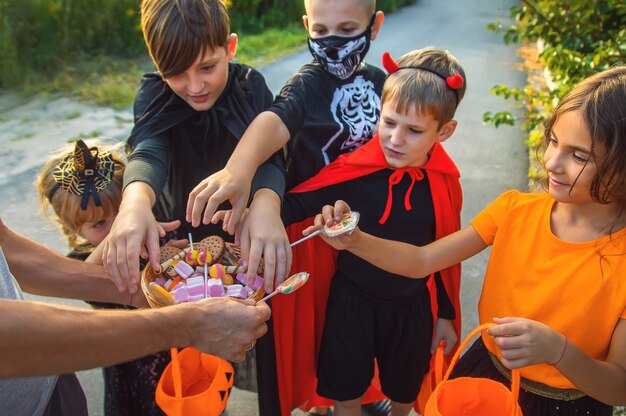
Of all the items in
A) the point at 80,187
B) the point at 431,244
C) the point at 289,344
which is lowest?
the point at 289,344

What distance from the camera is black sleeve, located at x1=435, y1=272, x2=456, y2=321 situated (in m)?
2.21

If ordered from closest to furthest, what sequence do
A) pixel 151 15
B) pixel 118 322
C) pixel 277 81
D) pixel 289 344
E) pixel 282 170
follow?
pixel 118 322, pixel 151 15, pixel 282 170, pixel 289 344, pixel 277 81

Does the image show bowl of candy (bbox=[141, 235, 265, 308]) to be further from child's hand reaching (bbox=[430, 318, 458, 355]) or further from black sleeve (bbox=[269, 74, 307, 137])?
child's hand reaching (bbox=[430, 318, 458, 355])

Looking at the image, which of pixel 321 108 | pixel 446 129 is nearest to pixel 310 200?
pixel 321 108

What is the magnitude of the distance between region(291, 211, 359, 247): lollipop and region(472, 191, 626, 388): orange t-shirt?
45 cm

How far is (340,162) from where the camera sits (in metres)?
2.05

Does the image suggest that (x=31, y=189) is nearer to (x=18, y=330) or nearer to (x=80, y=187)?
(x=80, y=187)

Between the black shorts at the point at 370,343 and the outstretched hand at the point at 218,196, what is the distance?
61 cm

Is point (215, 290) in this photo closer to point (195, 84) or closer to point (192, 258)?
point (192, 258)

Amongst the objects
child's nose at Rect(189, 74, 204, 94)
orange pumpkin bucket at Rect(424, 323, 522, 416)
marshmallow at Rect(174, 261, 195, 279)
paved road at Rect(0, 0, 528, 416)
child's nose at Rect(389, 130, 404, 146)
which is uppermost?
child's nose at Rect(189, 74, 204, 94)

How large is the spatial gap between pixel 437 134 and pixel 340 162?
1.20 ft

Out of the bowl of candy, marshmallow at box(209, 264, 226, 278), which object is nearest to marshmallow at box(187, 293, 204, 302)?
the bowl of candy

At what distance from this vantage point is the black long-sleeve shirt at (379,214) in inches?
79.8

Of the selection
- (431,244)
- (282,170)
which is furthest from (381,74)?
(431,244)
